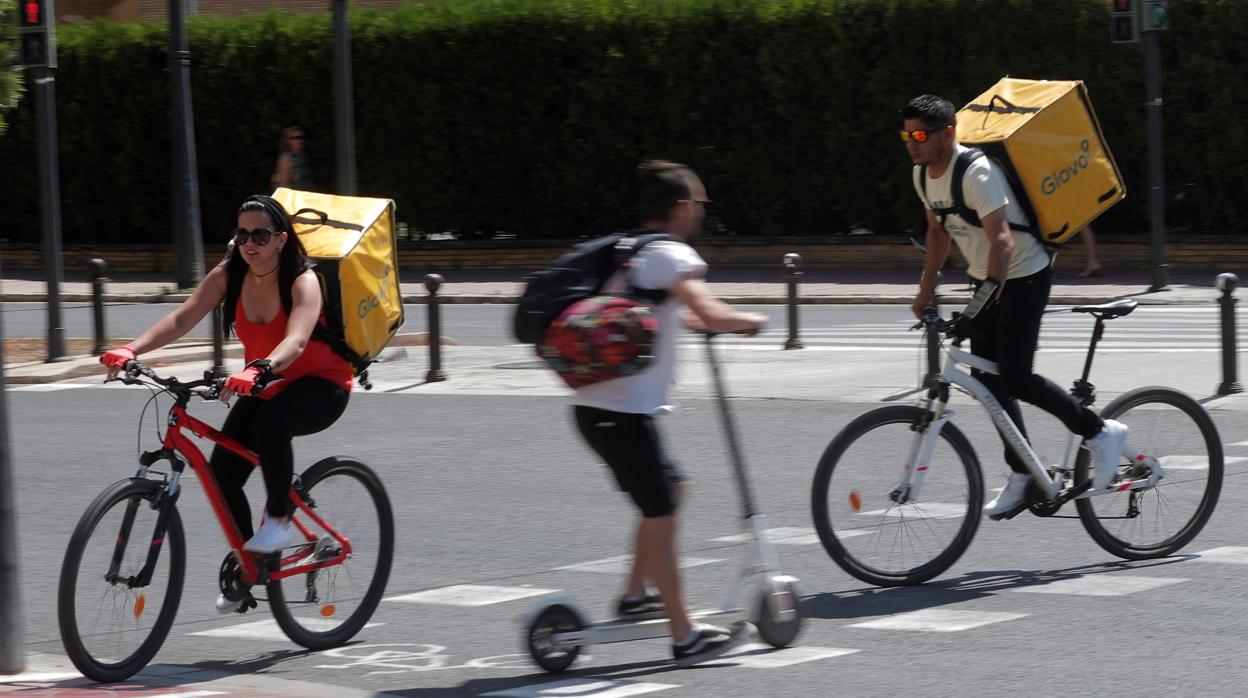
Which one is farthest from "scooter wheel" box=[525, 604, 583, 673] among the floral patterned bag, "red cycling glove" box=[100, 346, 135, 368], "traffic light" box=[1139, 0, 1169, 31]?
"traffic light" box=[1139, 0, 1169, 31]

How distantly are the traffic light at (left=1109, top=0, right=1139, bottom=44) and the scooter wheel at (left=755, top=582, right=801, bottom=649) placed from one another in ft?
51.0

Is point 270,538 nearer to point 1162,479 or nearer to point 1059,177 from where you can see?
point 1059,177

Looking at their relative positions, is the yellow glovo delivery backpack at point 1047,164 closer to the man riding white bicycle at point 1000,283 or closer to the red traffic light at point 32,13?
the man riding white bicycle at point 1000,283

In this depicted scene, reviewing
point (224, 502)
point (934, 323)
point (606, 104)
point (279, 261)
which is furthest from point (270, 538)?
point (606, 104)

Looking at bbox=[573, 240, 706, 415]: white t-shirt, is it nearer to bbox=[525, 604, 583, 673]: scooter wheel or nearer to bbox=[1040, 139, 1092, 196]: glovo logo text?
bbox=[525, 604, 583, 673]: scooter wheel

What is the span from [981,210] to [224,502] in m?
3.01

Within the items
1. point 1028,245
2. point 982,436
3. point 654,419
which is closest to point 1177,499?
point 1028,245

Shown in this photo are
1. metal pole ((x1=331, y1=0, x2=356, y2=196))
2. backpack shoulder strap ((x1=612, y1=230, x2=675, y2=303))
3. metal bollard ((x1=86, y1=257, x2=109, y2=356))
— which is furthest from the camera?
metal pole ((x1=331, y1=0, x2=356, y2=196))

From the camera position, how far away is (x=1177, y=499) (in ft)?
25.4

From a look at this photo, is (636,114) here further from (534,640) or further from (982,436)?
(534,640)

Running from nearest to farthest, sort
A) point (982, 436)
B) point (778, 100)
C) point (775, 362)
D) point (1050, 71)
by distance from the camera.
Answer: point (982, 436)
point (775, 362)
point (1050, 71)
point (778, 100)

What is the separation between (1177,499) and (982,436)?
349 centimetres

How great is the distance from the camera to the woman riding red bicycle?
634 cm

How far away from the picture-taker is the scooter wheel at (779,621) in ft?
A: 20.4
